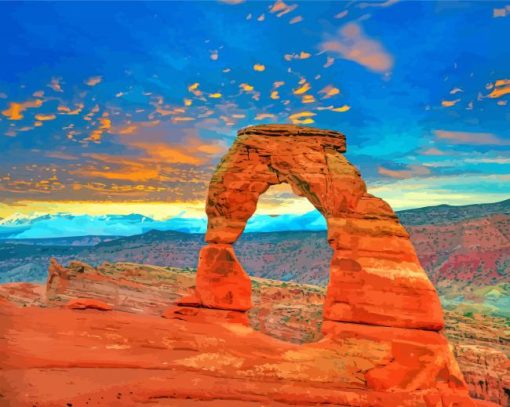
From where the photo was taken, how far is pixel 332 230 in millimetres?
19703

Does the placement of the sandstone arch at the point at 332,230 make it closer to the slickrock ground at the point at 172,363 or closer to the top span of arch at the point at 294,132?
the top span of arch at the point at 294,132

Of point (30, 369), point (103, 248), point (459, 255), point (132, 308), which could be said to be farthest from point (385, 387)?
point (103, 248)

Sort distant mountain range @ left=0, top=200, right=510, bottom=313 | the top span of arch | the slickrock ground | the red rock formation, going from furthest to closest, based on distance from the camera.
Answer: distant mountain range @ left=0, top=200, right=510, bottom=313
the top span of arch
the red rock formation
the slickrock ground

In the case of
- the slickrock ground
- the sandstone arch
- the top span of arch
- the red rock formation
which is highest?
the top span of arch

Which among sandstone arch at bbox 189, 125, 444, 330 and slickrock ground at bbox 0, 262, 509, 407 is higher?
sandstone arch at bbox 189, 125, 444, 330

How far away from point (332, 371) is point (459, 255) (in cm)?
7122

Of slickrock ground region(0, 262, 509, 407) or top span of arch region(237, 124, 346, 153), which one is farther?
top span of arch region(237, 124, 346, 153)

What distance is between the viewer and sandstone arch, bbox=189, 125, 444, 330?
18.0 meters

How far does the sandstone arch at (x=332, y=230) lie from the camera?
17984 mm

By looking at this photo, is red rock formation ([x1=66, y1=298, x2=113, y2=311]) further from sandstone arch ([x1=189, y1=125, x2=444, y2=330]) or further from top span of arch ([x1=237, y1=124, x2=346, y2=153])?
top span of arch ([x1=237, y1=124, x2=346, y2=153])

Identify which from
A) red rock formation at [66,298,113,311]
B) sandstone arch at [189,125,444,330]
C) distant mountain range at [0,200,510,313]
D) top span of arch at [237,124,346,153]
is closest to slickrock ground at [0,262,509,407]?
red rock formation at [66,298,113,311]

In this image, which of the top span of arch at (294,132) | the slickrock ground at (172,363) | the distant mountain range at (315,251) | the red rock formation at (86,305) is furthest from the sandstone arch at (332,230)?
the distant mountain range at (315,251)

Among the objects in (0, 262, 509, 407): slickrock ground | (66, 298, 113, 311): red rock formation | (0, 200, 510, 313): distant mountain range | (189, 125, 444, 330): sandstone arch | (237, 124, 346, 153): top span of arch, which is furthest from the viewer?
(0, 200, 510, 313): distant mountain range

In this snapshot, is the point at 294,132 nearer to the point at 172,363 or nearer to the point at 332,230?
the point at 332,230
